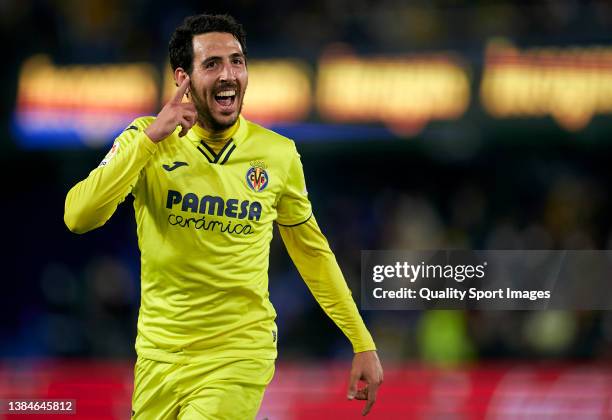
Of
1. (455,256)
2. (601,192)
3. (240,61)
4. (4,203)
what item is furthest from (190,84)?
(4,203)

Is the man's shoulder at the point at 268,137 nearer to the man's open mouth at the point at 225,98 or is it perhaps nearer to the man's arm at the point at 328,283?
the man's open mouth at the point at 225,98

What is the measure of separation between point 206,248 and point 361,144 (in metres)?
9.87

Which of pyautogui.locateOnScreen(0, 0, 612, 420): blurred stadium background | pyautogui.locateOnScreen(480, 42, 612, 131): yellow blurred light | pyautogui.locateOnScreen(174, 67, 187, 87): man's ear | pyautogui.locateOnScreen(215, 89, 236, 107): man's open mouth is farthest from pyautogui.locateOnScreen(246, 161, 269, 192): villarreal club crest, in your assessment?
pyautogui.locateOnScreen(480, 42, 612, 131): yellow blurred light

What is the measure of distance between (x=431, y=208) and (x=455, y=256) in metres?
5.38

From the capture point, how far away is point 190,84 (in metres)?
4.61

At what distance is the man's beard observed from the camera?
179 inches

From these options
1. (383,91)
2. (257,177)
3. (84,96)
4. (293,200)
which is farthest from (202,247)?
(84,96)

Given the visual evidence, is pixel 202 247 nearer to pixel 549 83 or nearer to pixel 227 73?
pixel 227 73

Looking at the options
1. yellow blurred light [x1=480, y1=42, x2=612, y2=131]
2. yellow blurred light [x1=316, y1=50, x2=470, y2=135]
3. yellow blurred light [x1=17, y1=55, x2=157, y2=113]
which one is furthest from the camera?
yellow blurred light [x1=17, y1=55, x2=157, y2=113]

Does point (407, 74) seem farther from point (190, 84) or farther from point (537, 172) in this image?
point (190, 84)

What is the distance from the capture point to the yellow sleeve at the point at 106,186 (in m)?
4.08

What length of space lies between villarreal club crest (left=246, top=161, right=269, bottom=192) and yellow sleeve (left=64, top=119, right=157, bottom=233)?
0.54 meters

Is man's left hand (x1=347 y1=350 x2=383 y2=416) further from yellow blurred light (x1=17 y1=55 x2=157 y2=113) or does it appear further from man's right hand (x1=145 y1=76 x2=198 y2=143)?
yellow blurred light (x1=17 y1=55 x2=157 y2=113)

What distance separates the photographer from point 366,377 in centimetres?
473
